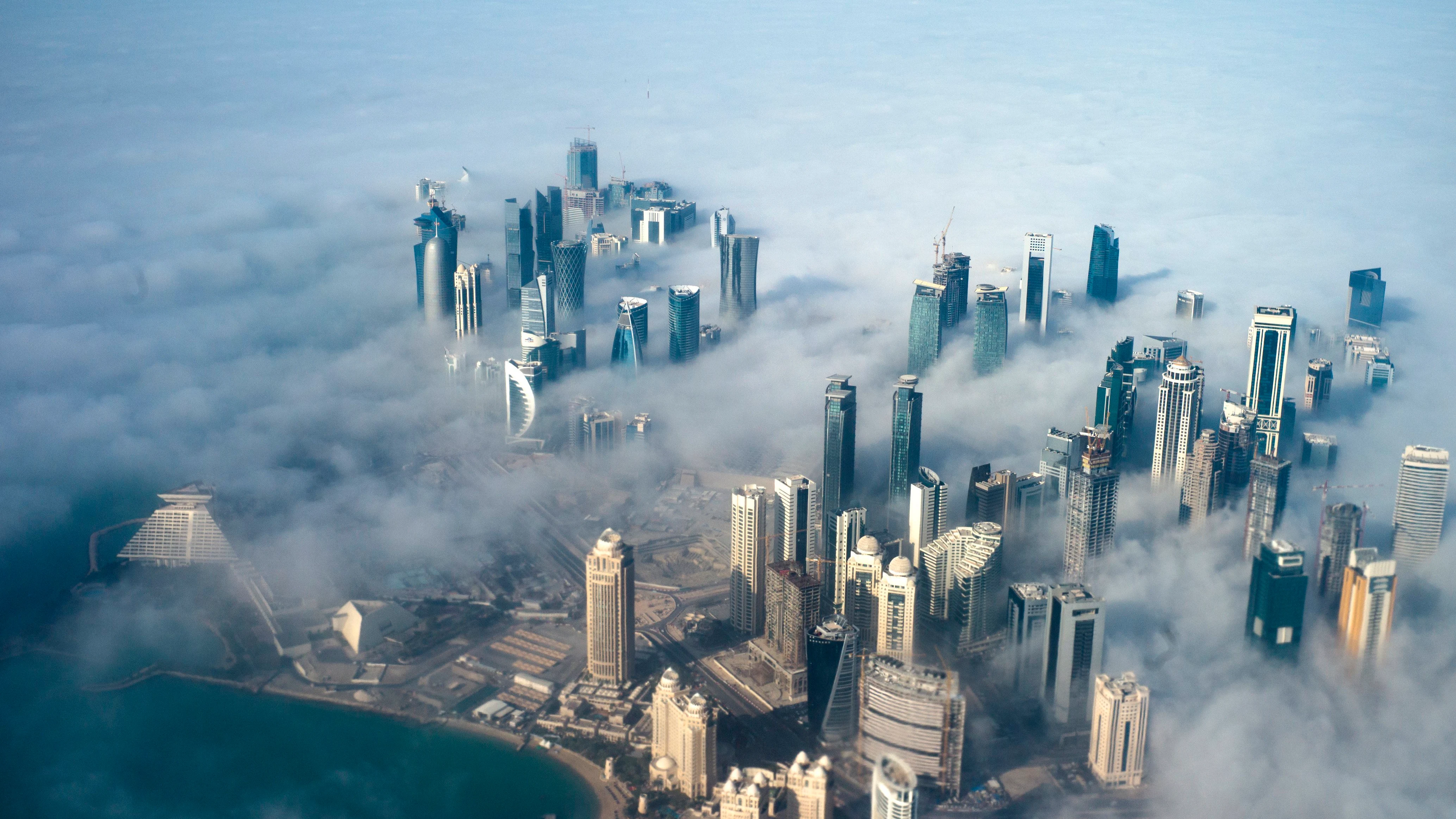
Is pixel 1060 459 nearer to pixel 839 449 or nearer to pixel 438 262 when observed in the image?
pixel 839 449

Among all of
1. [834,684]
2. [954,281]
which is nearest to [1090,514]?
[834,684]

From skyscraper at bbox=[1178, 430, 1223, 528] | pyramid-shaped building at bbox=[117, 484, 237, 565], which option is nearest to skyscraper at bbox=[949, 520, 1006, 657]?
skyscraper at bbox=[1178, 430, 1223, 528]

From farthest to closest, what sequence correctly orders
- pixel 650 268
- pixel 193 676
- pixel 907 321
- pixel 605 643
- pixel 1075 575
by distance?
pixel 650 268
pixel 907 321
pixel 1075 575
pixel 605 643
pixel 193 676

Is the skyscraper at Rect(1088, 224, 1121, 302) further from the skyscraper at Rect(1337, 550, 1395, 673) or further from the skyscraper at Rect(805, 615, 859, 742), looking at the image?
the skyscraper at Rect(805, 615, 859, 742)

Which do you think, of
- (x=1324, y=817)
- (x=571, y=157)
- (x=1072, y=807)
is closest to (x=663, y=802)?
(x=1072, y=807)

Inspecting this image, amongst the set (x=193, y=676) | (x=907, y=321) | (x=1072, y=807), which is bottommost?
(x=1072, y=807)

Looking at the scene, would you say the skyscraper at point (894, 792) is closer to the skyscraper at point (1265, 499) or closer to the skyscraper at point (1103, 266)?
the skyscraper at point (1265, 499)

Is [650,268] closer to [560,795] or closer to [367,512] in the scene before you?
[367,512]
